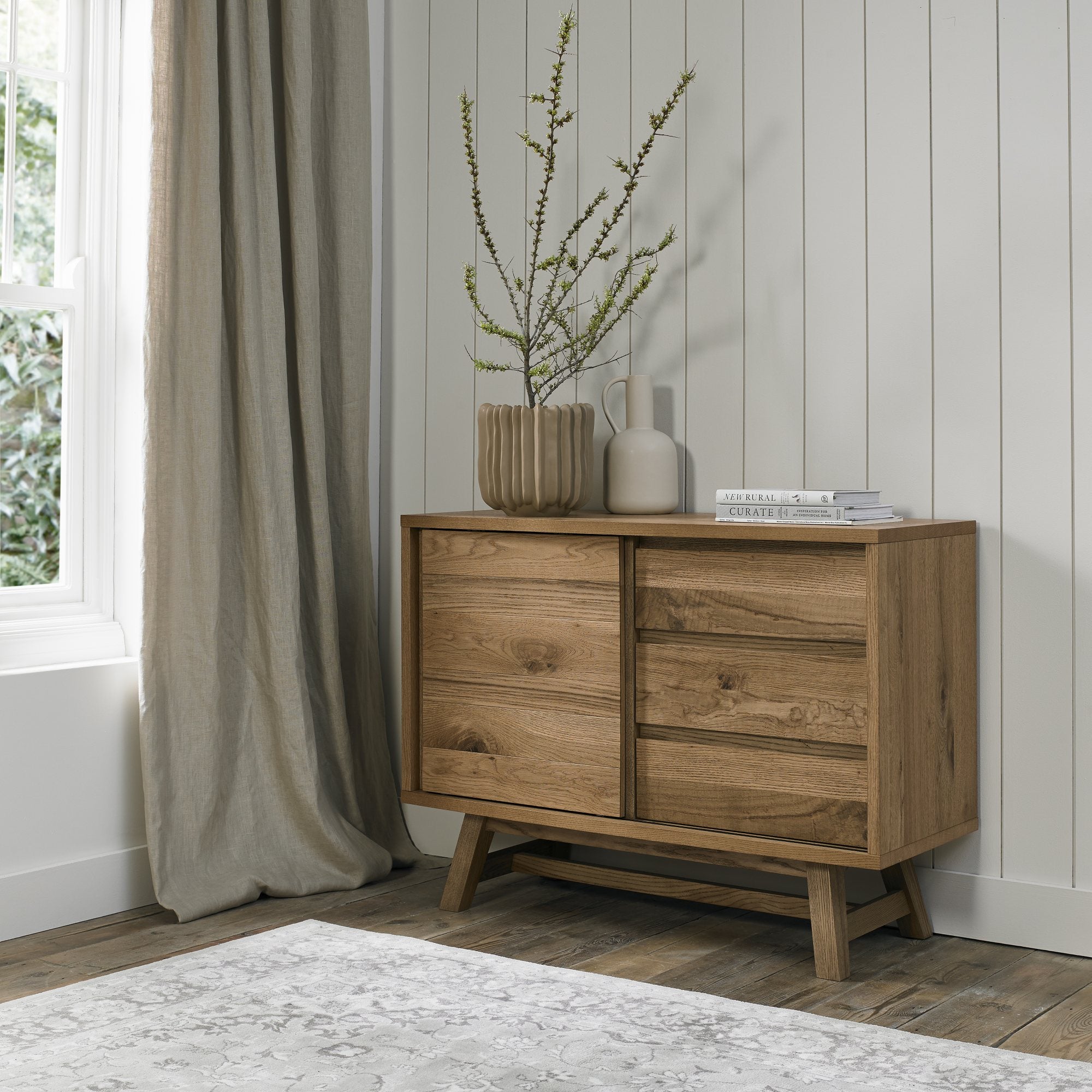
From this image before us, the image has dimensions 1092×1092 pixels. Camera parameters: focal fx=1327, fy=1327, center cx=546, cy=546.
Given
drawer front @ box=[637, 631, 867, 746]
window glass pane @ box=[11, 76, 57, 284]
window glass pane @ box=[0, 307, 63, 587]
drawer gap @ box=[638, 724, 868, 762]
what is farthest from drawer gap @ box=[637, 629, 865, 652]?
window glass pane @ box=[11, 76, 57, 284]

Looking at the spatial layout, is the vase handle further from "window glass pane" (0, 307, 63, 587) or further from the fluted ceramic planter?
"window glass pane" (0, 307, 63, 587)

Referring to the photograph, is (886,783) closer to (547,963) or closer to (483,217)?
(547,963)

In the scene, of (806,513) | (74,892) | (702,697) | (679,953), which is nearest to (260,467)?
(74,892)

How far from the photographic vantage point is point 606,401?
2.75m

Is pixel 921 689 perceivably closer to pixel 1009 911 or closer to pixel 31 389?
pixel 1009 911

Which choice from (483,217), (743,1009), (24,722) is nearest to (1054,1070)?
(743,1009)

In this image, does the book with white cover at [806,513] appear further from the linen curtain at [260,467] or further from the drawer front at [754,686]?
the linen curtain at [260,467]

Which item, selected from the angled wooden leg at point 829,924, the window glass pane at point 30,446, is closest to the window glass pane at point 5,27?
the window glass pane at point 30,446

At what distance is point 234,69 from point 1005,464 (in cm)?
165

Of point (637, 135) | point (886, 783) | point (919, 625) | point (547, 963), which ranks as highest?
point (637, 135)

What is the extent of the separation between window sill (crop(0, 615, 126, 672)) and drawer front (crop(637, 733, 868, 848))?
1.08m

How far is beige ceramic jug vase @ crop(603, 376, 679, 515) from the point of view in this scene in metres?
2.55

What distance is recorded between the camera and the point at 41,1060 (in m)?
1.76

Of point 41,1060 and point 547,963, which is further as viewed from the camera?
point 547,963
